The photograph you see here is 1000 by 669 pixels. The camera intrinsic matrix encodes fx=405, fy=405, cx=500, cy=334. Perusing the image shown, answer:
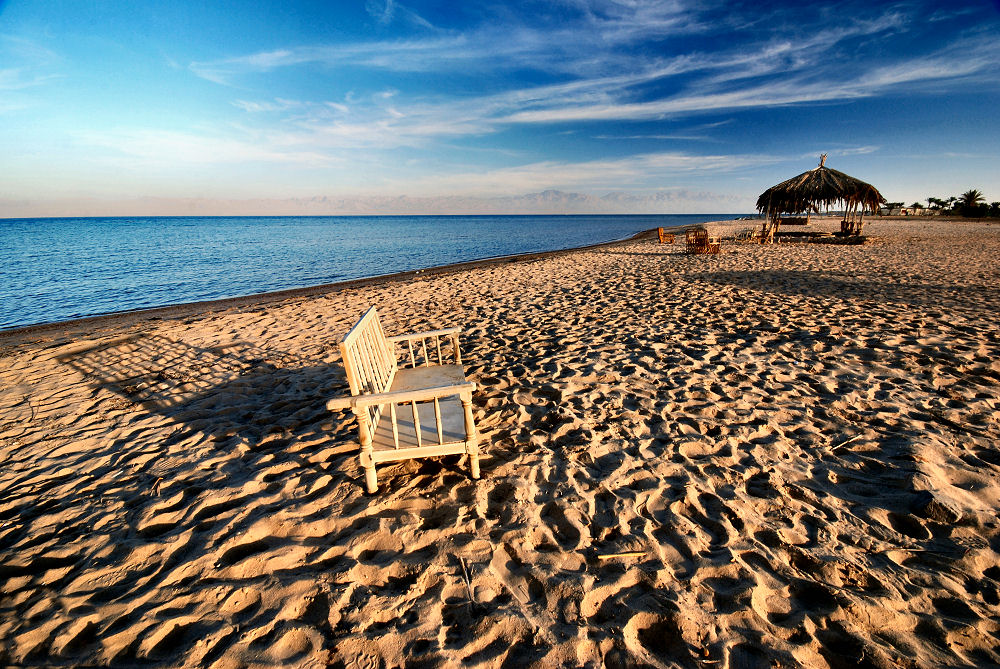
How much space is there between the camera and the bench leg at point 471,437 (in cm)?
286

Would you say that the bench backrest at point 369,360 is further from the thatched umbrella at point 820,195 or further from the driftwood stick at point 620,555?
the thatched umbrella at point 820,195

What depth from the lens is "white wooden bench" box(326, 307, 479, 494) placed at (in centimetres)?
280

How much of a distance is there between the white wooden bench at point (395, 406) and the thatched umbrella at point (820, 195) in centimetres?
2296

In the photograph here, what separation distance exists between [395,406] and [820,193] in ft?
83.4

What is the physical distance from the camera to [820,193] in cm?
2058

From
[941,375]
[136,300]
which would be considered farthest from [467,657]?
[136,300]

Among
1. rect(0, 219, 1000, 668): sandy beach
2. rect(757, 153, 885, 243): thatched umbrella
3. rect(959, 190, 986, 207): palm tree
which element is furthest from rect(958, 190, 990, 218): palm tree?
rect(0, 219, 1000, 668): sandy beach

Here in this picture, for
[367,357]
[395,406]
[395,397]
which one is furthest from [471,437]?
[367,357]

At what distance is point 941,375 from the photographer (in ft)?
14.7

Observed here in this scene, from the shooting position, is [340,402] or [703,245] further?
[703,245]

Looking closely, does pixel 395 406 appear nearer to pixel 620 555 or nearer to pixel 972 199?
pixel 620 555

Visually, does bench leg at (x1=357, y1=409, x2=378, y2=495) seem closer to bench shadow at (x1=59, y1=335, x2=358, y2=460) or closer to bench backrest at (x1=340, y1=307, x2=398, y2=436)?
bench backrest at (x1=340, y1=307, x2=398, y2=436)

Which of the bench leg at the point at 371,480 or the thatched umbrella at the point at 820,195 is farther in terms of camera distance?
the thatched umbrella at the point at 820,195

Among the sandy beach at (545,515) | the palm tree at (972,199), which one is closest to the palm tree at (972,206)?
the palm tree at (972,199)
